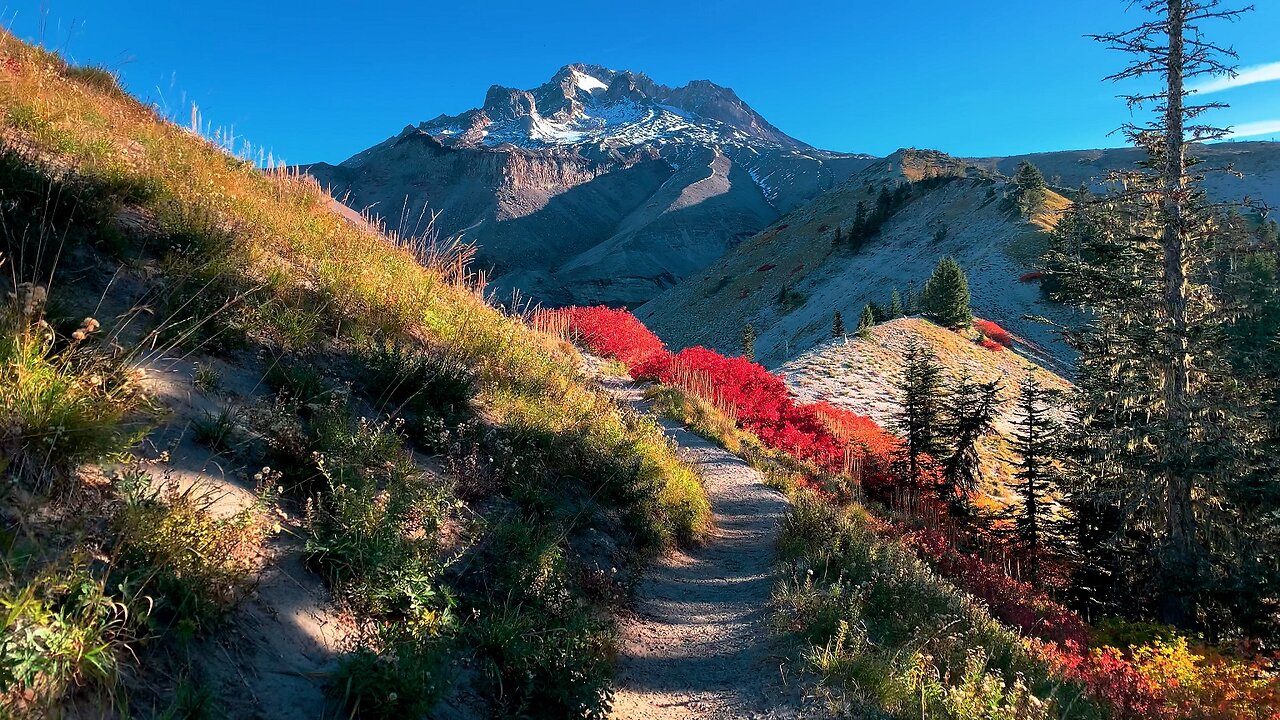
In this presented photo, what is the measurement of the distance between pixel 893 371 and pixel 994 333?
13.4 metres

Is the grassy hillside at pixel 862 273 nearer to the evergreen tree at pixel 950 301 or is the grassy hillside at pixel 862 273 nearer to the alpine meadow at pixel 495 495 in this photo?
the evergreen tree at pixel 950 301

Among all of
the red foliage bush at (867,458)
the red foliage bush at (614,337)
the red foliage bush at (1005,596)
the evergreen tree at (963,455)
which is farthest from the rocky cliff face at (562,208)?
the red foliage bush at (1005,596)

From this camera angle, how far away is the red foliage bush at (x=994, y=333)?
1366 inches

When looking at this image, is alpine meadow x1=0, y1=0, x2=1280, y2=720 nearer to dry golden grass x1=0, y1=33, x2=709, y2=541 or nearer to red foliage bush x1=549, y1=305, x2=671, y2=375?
dry golden grass x1=0, y1=33, x2=709, y2=541

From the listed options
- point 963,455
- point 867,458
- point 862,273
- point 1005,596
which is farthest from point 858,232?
point 1005,596

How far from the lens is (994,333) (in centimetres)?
3534

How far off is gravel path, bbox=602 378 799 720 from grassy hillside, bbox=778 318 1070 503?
14703 mm

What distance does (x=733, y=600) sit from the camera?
5.35m

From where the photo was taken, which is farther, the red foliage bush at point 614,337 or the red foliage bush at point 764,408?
the red foliage bush at point 614,337

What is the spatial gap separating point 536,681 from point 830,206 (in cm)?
9807

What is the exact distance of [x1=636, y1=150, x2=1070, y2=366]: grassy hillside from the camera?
4462 centimetres

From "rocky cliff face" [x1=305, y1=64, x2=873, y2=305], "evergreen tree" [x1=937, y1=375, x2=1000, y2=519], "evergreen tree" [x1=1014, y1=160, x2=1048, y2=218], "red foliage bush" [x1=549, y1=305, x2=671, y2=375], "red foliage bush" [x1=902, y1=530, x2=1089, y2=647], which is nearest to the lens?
"red foliage bush" [x1=902, y1=530, x2=1089, y2=647]

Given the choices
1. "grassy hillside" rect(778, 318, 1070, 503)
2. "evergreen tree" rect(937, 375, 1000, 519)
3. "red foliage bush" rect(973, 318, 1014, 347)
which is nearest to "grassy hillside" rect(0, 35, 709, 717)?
"evergreen tree" rect(937, 375, 1000, 519)

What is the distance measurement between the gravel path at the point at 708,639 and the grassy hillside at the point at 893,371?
14.7 metres
